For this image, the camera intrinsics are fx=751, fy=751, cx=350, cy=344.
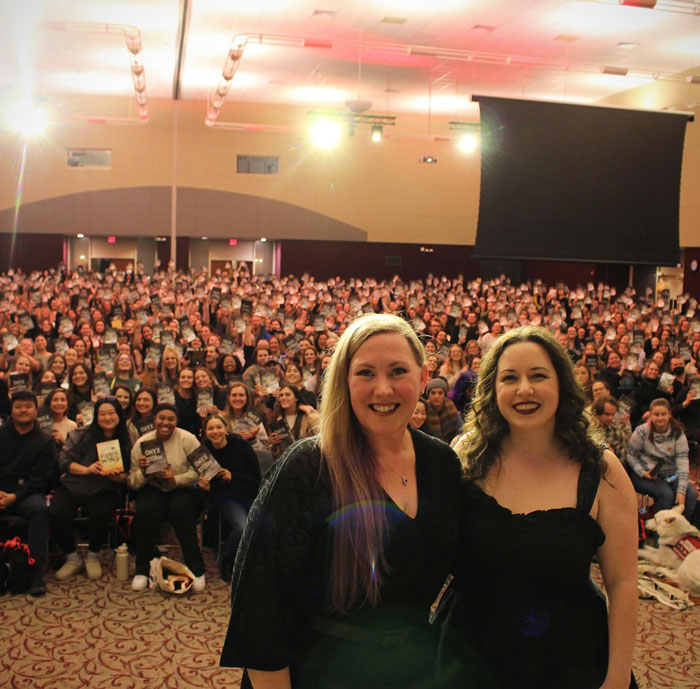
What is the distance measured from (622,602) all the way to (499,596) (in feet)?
0.97

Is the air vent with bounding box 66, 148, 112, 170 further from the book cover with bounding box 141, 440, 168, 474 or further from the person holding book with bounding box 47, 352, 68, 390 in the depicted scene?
the book cover with bounding box 141, 440, 168, 474

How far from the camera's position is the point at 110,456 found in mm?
5246

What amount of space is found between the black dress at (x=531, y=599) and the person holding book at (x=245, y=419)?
4.13 m

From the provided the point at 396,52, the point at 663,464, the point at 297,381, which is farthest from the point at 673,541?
the point at 396,52

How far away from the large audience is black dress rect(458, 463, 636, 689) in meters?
0.41

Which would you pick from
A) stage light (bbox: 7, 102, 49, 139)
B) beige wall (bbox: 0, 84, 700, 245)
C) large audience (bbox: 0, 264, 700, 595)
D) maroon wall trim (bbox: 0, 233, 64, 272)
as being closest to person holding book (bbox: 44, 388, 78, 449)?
large audience (bbox: 0, 264, 700, 595)

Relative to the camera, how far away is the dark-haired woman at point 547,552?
1796 mm

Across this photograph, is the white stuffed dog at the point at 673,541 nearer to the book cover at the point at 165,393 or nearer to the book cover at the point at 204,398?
the book cover at the point at 204,398

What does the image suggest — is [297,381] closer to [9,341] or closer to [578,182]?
[9,341]

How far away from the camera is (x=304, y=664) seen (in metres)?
1.46

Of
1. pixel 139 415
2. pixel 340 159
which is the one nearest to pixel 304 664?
pixel 139 415

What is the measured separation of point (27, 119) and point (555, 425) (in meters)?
21.4

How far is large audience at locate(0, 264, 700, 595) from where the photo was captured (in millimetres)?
5160

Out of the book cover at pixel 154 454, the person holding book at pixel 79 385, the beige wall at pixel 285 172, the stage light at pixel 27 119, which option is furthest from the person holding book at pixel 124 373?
the beige wall at pixel 285 172
